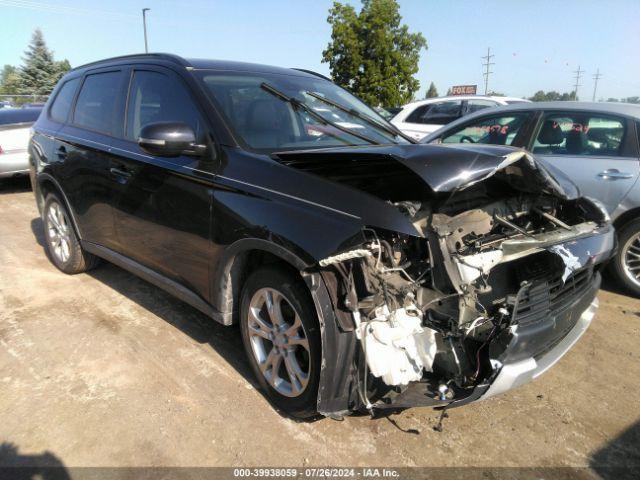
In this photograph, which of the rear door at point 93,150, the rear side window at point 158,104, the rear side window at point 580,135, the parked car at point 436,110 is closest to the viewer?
the rear side window at point 158,104

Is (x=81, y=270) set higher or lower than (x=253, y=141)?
lower

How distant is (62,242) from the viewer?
4797 millimetres

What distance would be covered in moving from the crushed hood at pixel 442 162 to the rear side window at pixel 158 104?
731 millimetres

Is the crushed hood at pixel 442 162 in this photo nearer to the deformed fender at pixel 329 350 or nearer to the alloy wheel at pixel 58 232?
the deformed fender at pixel 329 350

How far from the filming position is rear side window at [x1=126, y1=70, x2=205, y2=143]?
3047mm

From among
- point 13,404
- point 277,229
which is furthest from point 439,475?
point 13,404

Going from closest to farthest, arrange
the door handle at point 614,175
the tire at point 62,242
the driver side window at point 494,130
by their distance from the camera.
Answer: the door handle at point 614,175 < the tire at point 62,242 < the driver side window at point 494,130

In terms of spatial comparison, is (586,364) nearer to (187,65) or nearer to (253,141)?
A: (253,141)

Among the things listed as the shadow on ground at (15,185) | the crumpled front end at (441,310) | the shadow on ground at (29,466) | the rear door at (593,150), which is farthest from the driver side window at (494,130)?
the shadow on ground at (15,185)

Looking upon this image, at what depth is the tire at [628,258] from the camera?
14.0 feet

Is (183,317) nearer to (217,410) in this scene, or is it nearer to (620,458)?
(217,410)

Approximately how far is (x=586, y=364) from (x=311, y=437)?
2.02 m

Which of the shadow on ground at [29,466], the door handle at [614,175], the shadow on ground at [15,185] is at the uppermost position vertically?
the door handle at [614,175]

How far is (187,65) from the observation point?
3221 mm
